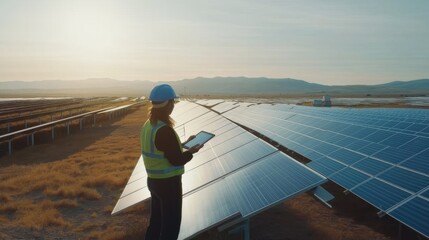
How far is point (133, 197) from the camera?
278 inches

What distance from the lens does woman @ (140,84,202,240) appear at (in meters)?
4.39

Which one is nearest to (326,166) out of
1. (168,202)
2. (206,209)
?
(206,209)

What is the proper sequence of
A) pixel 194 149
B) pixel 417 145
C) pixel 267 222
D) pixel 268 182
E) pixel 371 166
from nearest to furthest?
pixel 194 149
pixel 268 182
pixel 267 222
pixel 371 166
pixel 417 145

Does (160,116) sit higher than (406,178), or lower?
higher

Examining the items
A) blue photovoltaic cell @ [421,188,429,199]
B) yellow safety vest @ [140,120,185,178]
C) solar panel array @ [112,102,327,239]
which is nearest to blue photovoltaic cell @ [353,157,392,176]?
blue photovoltaic cell @ [421,188,429,199]

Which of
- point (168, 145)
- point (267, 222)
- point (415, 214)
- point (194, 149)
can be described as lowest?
point (267, 222)

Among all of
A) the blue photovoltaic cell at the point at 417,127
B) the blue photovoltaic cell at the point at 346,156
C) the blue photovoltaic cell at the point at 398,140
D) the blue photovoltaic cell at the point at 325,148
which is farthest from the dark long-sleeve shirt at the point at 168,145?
the blue photovoltaic cell at the point at 417,127

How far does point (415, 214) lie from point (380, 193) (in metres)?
1.22

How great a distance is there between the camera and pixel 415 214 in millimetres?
5805

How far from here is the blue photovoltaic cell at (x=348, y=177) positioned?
7.95 metres

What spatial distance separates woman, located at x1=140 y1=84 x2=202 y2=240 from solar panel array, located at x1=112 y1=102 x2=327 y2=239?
0.42 meters

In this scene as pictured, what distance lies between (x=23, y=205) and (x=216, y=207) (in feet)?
21.0

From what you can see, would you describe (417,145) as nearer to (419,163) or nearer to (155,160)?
(419,163)

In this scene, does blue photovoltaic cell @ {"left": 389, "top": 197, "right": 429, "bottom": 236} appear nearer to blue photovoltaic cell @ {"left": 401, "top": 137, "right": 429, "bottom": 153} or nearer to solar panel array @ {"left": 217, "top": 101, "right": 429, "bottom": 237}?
solar panel array @ {"left": 217, "top": 101, "right": 429, "bottom": 237}
